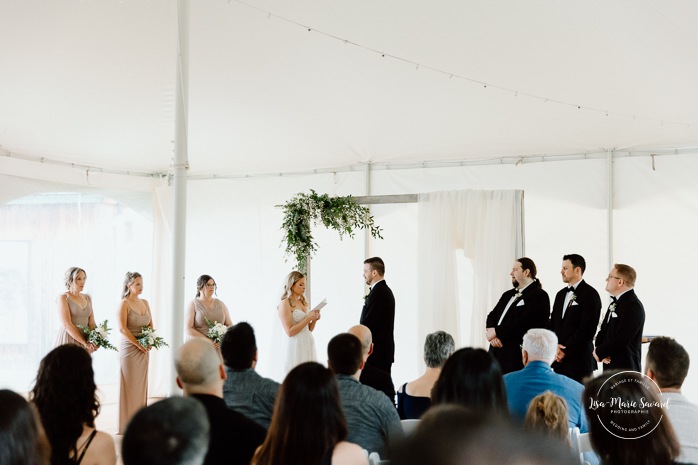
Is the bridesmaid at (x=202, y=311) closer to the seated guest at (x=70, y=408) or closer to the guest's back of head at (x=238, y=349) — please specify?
the guest's back of head at (x=238, y=349)

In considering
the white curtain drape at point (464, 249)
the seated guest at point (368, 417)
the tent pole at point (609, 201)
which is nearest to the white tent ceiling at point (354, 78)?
the tent pole at point (609, 201)

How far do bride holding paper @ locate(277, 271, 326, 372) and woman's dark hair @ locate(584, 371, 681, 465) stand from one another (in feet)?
14.9

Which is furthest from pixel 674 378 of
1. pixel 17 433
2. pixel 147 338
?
pixel 147 338

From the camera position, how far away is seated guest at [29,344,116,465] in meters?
2.43

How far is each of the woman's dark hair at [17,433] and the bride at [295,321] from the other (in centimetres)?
479

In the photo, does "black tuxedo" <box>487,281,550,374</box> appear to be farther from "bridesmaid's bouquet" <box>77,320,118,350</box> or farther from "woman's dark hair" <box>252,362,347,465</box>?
"woman's dark hair" <box>252,362,347,465</box>

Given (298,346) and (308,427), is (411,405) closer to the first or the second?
(308,427)

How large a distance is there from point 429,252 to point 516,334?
6.08 ft

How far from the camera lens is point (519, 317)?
5988 millimetres

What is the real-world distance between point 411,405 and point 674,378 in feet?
5.19

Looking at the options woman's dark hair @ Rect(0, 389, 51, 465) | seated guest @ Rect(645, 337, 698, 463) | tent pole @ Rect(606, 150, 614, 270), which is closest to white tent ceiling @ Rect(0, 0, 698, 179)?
tent pole @ Rect(606, 150, 614, 270)

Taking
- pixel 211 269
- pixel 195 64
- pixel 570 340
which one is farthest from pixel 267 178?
pixel 570 340

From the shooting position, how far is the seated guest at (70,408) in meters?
2.43

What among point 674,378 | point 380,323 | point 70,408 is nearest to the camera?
point 70,408
